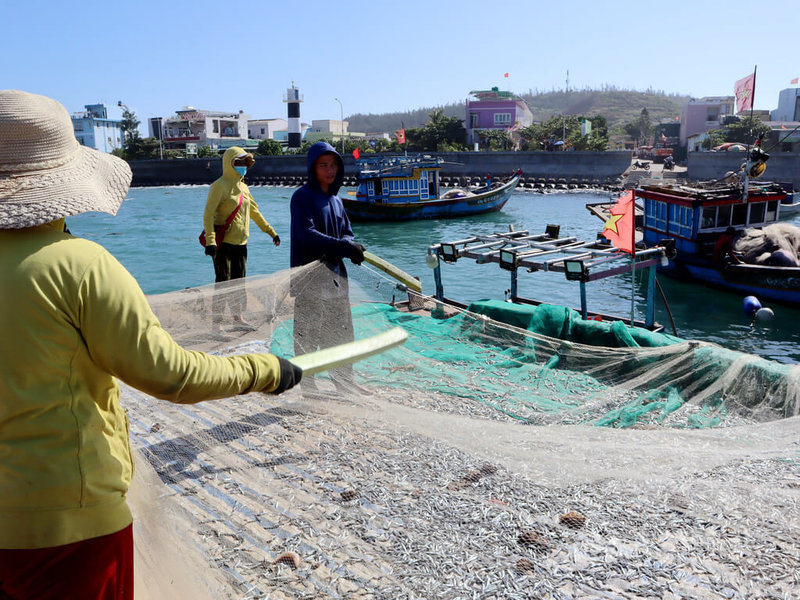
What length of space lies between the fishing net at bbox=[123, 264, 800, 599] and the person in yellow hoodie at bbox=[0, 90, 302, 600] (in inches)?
29.4

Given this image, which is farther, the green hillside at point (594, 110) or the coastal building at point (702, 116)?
the green hillside at point (594, 110)

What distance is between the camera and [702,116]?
70.7m

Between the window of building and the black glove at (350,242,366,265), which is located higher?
the black glove at (350,242,366,265)

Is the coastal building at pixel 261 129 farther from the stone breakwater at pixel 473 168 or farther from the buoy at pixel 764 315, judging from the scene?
the buoy at pixel 764 315

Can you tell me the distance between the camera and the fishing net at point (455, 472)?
2.44 metres

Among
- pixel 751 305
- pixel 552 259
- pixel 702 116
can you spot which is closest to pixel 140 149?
pixel 702 116

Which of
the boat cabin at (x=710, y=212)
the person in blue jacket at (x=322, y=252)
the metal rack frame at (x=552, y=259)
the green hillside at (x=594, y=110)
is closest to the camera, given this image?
the person in blue jacket at (x=322, y=252)

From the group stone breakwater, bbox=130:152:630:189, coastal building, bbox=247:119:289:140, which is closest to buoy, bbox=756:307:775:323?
stone breakwater, bbox=130:152:630:189

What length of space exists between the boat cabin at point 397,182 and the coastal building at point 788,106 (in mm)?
61159

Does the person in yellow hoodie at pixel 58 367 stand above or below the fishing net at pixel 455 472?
above

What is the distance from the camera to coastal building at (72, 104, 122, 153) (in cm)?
8300

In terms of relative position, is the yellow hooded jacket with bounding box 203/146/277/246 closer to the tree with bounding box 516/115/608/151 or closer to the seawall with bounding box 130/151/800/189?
the seawall with bounding box 130/151/800/189

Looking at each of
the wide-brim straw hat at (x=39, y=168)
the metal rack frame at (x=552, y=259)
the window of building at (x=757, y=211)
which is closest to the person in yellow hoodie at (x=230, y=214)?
the metal rack frame at (x=552, y=259)

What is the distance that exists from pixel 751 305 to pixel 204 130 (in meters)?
81.1
